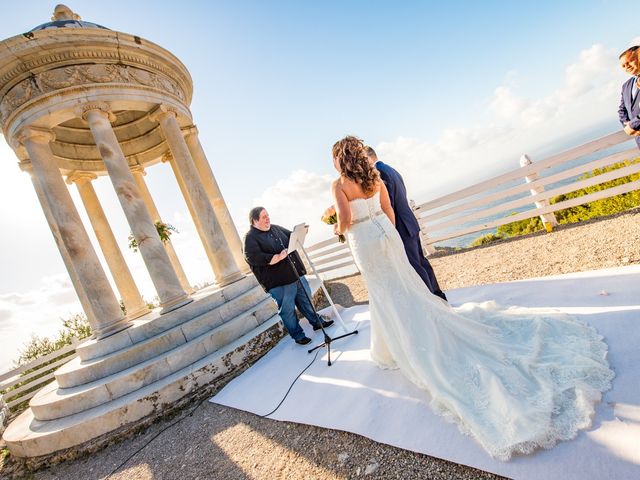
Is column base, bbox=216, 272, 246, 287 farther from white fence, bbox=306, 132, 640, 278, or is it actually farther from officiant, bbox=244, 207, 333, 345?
white fence, bbox=306, 132, 640, 278

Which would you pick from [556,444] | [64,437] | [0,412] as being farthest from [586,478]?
[0,412]

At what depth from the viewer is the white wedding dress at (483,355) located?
193 cm

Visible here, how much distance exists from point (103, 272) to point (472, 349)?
23.3 feet

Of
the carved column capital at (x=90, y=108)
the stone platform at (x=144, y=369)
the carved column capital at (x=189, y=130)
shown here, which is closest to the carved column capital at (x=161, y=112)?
the carved column capital at (x=189, y=130)

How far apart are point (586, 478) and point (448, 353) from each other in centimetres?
115

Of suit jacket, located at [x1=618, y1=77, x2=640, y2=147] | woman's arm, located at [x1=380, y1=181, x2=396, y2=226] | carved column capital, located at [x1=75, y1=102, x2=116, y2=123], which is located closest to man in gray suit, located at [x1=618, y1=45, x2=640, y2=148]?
suit jacket, located at [x1=618, y1=77, x2=640, y2=147]

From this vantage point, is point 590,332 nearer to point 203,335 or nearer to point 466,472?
point 466,472

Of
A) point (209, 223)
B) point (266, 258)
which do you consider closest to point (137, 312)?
point (209, 223)

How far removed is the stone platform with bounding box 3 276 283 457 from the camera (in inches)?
180

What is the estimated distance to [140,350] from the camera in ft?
18.2

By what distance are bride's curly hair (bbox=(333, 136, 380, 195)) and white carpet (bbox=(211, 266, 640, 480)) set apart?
81.3 inches

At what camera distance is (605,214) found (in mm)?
6117

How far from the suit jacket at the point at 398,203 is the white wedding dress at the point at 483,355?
882mm

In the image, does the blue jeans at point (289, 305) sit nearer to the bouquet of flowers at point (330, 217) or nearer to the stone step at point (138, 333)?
the bouquet of flowers at point (330, 217)
